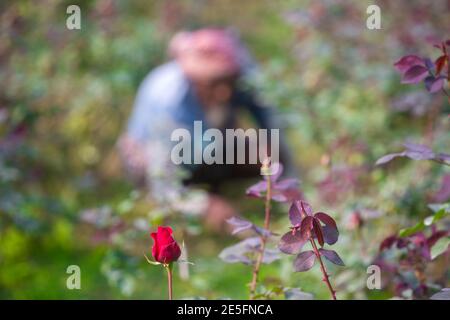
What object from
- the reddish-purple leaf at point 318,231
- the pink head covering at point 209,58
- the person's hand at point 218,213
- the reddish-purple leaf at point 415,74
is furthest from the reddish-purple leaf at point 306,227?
the pink head covering at point 209,58

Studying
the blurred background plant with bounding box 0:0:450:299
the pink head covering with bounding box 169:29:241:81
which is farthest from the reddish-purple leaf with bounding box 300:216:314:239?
the pink head covering with bounding box 169:29:241:81

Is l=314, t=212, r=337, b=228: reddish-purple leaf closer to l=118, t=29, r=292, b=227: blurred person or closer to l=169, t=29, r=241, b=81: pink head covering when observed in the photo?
l=118, t=29, r=292, b=227: blurred person

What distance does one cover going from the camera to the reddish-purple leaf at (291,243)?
45.1 inches

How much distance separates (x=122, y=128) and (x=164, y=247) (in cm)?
355

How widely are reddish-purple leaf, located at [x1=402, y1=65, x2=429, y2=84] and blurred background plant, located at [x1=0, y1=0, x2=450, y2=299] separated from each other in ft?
1.01

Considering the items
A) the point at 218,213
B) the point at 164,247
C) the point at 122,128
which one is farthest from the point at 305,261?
the point at 122,128

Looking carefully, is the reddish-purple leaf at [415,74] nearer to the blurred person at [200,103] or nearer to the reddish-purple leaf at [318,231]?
the reddish-purple leaf at [318,231]

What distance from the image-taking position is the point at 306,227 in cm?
113

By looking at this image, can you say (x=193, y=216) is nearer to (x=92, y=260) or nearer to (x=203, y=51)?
(x=92, y=260)

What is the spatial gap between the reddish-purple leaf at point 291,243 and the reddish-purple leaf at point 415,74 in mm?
418

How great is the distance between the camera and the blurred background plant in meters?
2.01

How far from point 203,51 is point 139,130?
58 centimetres
